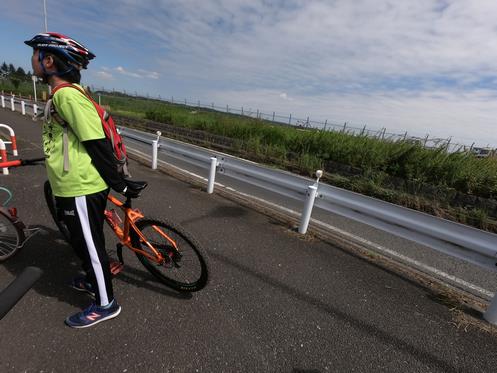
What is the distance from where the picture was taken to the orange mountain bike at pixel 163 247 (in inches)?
98.3

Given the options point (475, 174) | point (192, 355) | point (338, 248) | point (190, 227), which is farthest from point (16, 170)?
point (475, 174)

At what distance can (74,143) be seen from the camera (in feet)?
6.11

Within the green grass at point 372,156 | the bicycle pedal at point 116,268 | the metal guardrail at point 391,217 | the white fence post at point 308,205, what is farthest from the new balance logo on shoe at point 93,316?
the green grass at point 372,156

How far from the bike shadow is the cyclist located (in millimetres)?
446

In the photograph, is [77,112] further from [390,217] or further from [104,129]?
[390,217]

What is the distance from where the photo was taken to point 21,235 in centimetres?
287

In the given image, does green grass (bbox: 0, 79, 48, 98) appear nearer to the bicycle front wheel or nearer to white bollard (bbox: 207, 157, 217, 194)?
white bollard (bbox: 207, 157, 217, 194)

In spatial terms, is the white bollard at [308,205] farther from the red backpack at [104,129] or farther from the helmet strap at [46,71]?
the helmet strap at [46,71]

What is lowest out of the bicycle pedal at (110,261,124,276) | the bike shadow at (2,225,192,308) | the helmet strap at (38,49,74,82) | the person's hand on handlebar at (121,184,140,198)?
the bike shadow at (2,225,192,308)

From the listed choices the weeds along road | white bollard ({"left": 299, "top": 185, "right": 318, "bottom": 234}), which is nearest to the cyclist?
the weeds along road

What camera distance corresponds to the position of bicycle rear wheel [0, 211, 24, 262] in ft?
9.21

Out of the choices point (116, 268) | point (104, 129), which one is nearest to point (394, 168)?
point (116, 268)

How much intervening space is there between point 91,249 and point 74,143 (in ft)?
→ 2.78

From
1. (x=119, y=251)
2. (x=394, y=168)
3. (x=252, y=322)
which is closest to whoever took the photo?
(x=252, y=322)
